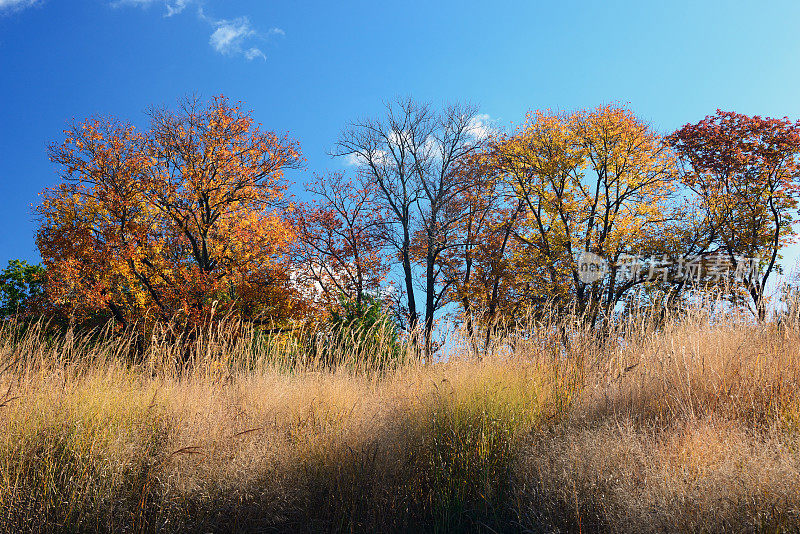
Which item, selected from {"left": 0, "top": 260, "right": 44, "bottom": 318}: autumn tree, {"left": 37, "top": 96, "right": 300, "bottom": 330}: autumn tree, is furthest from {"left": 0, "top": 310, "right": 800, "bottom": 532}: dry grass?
{"left": 0, "top": 260, "right": 44, "bottom": 318}: autumn tree

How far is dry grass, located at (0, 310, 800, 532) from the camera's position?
3.86 m

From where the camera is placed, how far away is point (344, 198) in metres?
23.7

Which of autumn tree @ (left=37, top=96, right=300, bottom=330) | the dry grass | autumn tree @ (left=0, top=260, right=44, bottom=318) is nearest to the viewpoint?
the dry grass

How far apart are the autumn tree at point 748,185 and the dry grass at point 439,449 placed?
13559 mm

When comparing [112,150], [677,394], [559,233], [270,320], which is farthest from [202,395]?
[559,233]

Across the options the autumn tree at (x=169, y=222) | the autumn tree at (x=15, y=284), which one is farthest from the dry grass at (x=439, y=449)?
the autumn tree at (x=15, y=284)

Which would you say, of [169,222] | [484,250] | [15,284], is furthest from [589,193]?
[15,284]

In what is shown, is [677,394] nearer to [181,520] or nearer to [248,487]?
[248,487]

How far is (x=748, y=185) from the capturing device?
1816 centimetres

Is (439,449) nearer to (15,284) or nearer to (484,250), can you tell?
(484,250)

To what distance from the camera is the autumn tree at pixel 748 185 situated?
58.0 ft

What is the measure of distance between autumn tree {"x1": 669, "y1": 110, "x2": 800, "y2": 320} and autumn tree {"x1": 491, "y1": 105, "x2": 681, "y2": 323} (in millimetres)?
1630

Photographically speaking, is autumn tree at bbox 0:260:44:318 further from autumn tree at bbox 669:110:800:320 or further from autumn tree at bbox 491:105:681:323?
autumn tree at bbox 669:110:800:320

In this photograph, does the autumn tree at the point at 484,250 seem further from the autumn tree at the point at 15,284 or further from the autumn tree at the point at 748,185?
the autumn tree at the point at 15,284
